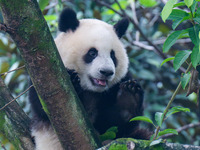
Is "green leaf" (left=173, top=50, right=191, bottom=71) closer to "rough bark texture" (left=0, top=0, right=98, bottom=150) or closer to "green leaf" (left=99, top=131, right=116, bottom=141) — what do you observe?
"rough bark texture" (left=0, top=0, right=98, bottom=150)

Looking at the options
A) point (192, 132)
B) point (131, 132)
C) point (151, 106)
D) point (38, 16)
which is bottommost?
point (192, 132)

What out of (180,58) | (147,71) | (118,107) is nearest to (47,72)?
(180,58)

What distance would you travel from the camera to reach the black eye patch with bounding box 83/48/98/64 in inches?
122

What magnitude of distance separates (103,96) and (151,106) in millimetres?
2567

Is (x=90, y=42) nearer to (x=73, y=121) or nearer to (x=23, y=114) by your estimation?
(x=23, y=114)

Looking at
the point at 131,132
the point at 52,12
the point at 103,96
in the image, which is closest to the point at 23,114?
the point at 103,96

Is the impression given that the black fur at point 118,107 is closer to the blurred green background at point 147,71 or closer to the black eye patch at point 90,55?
the black eye patch at point 90,55

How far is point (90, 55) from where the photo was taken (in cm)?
312

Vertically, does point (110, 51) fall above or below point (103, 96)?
above

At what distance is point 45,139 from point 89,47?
3.31 feet

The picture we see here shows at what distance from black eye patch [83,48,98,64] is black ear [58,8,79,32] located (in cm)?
35

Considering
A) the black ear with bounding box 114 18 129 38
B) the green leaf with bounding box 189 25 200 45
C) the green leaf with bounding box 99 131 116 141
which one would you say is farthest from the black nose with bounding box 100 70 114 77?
the green leaf with bounding box 189 25 200 45

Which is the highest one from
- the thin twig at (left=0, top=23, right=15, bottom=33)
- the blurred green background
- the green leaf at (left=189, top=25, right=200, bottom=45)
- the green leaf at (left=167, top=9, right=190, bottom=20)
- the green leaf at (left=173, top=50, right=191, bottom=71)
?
the thin twig at (left=0, top=23, right=15, bottom=33)

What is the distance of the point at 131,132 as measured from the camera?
11.0 feet
